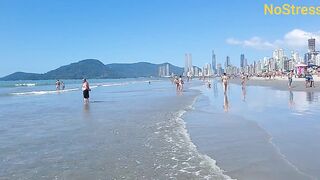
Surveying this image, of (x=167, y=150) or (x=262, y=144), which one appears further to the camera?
(x=262, y=144)

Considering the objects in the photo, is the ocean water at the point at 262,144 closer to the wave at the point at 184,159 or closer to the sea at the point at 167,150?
the sea at the point at 167,150

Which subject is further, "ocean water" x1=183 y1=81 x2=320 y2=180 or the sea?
the sea

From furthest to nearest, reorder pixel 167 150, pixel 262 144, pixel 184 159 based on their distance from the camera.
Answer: pixel 262 144, pixel 167 150, pixel 184 159

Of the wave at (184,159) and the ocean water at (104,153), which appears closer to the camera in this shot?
the wave at (184,159)

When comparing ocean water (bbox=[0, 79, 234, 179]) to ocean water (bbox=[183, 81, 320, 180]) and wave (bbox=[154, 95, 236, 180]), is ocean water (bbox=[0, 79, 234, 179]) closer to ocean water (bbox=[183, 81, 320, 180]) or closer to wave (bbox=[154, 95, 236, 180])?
wave (bbox=[154, 95, 236, 180])

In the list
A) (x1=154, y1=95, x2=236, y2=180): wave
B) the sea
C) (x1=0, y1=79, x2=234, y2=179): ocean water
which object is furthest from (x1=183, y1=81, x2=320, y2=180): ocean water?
(x1=0, y1=79, x2=234, y2=179): ocean water

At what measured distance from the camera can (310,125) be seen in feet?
40.3

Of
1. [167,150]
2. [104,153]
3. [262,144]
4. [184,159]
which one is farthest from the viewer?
[262,144]

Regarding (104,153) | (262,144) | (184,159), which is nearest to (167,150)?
(184,159)

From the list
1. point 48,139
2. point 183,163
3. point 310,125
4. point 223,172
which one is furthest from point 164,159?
point 310,125

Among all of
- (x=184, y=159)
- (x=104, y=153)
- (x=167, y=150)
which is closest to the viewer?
(x=184, y=159)

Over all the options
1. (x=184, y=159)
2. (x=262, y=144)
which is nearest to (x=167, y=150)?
(x=184, y=159)

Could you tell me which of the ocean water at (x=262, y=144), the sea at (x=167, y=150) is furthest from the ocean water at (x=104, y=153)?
the ocean water at (x=262, y=144)

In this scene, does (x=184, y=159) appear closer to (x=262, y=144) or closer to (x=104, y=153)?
(x=104, y=153)
